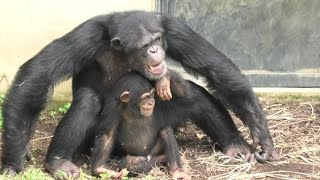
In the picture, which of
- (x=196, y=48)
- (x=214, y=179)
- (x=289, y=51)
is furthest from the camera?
(x=289, y=51)

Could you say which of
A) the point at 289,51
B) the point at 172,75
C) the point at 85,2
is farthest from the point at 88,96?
the point at 289,51

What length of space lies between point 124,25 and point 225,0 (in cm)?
235

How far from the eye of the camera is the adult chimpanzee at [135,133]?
20.3ft

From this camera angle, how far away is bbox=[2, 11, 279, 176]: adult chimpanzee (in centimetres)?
612

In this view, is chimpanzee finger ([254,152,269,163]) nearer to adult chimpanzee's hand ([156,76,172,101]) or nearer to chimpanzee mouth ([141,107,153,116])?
adult chimpanzee's hand ([156,76,172,101])

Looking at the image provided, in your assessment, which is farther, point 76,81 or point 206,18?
point 206,18

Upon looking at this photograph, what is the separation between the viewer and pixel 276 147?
6879mm

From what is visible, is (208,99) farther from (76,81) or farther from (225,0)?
(225,0)

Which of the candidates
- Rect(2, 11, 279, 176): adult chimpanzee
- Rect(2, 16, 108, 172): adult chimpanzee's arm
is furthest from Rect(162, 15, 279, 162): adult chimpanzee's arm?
Rect(2, 16, 108, 172): adult chimpanzee's arm

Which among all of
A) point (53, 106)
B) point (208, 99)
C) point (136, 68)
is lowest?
point (53, 106)

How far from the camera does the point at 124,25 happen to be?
6.35 m

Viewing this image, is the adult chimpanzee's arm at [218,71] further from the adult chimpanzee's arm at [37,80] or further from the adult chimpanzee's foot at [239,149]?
the adult chimpanzee's arm at [37,80]

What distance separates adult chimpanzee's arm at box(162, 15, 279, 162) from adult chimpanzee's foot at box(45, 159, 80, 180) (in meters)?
1.45

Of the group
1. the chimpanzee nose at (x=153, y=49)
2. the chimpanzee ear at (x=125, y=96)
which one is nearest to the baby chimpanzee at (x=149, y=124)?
the chimpanzee ear at (x=125, y=96)
